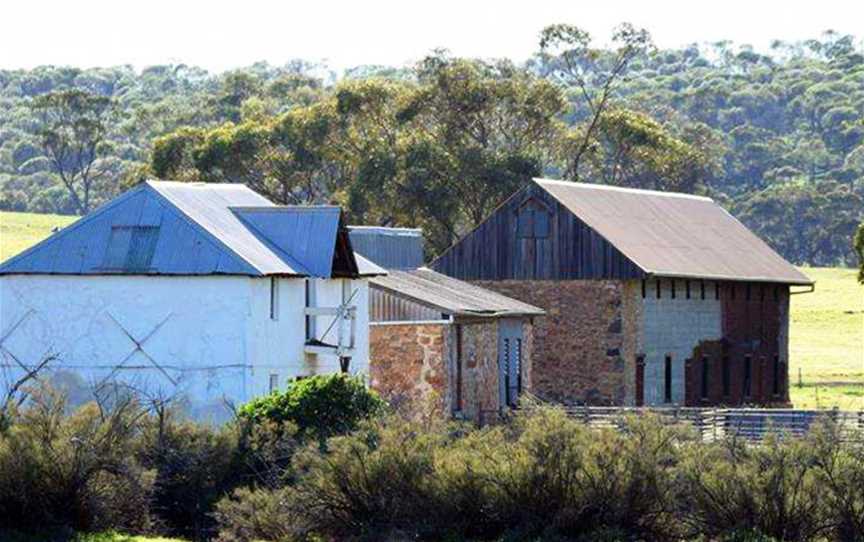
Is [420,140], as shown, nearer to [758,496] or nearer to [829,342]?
[829,342]

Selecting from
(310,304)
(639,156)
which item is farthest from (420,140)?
(310,304)

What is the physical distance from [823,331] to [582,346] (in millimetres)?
36990

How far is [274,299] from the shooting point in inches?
1727

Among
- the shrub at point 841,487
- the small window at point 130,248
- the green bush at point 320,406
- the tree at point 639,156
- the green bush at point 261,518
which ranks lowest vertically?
the green bush at point 261,518

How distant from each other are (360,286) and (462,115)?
29.7 metres

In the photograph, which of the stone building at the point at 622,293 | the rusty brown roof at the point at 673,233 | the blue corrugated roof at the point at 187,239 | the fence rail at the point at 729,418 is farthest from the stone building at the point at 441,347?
the rusty brown roof at the point at 673,233

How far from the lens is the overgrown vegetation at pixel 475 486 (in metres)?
29.8

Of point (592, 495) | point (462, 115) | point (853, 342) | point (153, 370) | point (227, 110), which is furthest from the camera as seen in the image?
point (227, 110)

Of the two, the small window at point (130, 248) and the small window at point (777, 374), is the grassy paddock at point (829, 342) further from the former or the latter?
the small window at point (130, 248)

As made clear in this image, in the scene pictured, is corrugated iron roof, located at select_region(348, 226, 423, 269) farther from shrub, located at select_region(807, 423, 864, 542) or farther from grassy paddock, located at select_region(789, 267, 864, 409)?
shrub, located at select_region(807, 423, 864, 542)

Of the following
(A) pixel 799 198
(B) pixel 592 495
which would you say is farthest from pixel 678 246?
(A) pixel 799 198

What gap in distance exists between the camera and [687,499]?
30516 millimetres

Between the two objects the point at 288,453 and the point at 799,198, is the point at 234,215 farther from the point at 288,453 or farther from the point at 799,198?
the point at 799,198

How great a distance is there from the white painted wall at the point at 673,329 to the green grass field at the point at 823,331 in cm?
401
